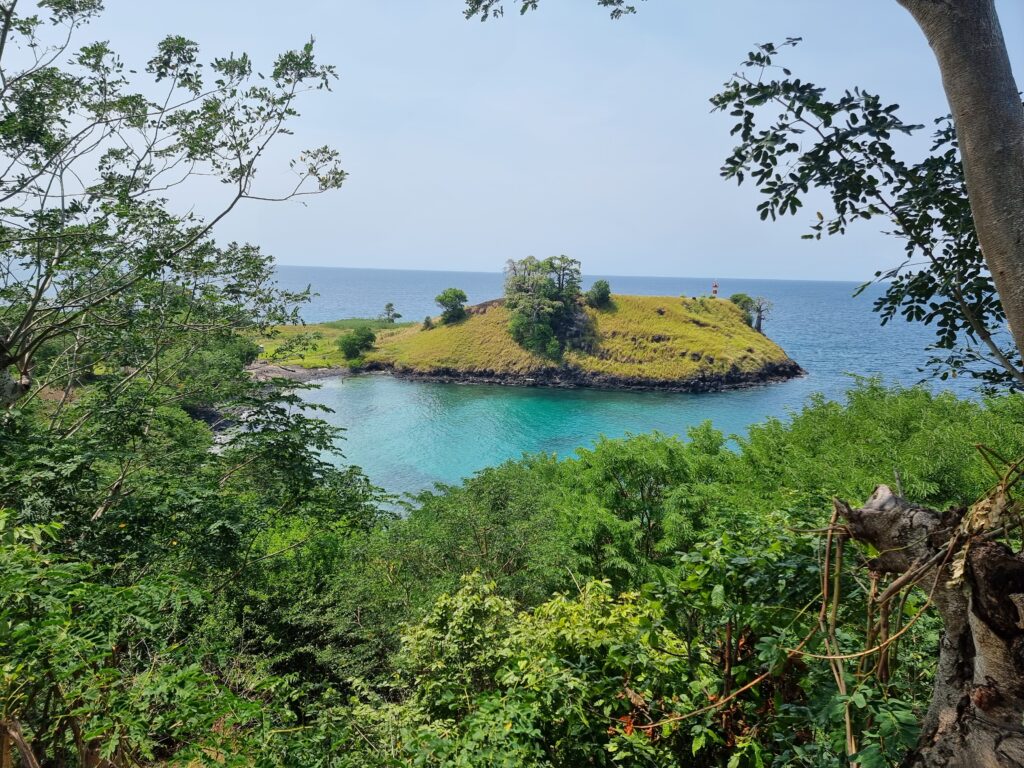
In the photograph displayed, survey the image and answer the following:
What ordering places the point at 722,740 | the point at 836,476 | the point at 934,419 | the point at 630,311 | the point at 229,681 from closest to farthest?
1. the point at 722,740
2. the point at 229,681
3. the point at 836,476
4. the point at 934,419
5. the point at 630,311

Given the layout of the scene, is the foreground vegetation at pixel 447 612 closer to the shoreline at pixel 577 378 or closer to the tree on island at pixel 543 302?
the shoreline at pixel 577 378

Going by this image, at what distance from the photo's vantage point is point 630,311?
58906mm

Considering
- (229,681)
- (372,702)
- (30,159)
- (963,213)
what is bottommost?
(229,681)

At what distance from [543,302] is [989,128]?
5576 cm

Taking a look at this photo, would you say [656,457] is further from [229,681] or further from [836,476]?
[229,681]

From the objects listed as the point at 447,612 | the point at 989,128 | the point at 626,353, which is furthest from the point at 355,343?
the point at 989,128

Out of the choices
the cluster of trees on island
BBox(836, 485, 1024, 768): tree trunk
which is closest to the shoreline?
the cluster of trees on island

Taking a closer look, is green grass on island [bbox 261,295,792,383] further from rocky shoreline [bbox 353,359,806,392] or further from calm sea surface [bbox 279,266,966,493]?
calm sea surface [bbox 279,266,966,493]

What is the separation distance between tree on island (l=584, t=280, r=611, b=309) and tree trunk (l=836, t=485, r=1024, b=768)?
194 feet

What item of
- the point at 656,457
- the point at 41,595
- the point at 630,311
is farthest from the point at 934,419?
the point at 630,311

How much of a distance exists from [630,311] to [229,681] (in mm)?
56064

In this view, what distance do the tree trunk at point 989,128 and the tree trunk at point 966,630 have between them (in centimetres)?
66

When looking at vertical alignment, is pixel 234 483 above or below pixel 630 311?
below

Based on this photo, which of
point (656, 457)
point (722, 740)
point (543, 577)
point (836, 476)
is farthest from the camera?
point (656, 457)
